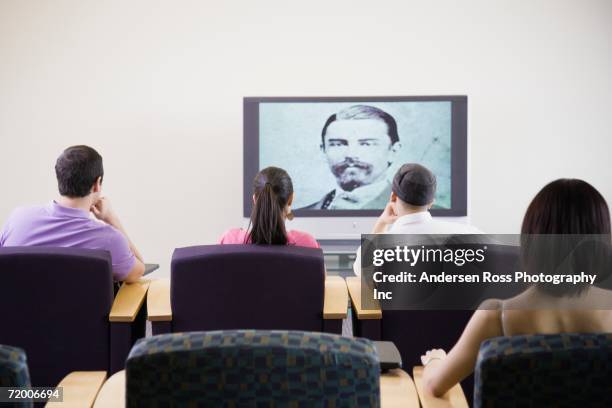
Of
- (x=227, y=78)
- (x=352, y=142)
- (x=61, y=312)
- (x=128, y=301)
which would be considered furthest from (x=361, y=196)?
(x=61, y=312)

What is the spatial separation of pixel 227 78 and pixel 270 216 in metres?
3.51

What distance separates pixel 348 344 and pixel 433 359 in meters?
0.77

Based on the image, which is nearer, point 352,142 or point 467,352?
point 467,352

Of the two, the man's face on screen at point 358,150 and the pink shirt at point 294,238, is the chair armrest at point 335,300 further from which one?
the man's face on screen at point 358,150

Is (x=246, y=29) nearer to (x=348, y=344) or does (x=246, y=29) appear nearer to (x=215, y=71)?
(x=215, y=71)

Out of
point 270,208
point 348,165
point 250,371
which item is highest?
point 348,165

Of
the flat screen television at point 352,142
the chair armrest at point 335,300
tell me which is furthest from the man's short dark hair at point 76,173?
the flat screen television at point 352,142

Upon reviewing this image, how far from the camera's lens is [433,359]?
206 cm

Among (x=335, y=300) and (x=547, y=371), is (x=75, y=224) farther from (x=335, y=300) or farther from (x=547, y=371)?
(x=547, y=371)

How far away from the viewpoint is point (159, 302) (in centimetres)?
290

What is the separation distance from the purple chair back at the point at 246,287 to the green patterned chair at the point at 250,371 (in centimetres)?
132

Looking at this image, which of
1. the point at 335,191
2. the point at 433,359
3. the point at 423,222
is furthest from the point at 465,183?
the point at 433,359

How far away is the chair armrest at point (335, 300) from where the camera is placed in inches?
109

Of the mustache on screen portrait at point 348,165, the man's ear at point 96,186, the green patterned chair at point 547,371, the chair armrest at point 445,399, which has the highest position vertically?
the mustache on screen portrait at point 348,165
